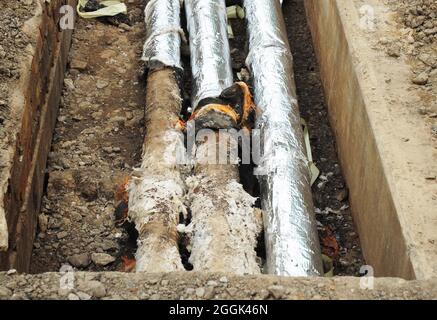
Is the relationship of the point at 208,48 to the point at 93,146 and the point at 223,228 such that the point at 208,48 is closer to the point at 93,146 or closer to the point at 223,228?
the point at 93,146

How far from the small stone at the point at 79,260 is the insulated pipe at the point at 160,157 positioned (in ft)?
1.57

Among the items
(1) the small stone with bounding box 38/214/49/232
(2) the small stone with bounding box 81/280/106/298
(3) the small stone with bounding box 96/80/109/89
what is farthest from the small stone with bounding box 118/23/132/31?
(2) the small stone with bounding box 81/280/106/298

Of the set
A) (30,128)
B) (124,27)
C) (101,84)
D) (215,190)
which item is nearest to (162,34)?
(101,84)

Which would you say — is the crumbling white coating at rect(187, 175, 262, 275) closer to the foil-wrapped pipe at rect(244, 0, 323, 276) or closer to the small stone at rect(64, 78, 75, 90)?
the foil-wrapped pipe at rect(244, 0, 323, 276)

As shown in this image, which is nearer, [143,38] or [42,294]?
[42,294]

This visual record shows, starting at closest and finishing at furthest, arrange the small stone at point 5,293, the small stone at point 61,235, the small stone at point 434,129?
the small stone at point 5,293 → the small stone at point 434,129 → the small stone at point 61,235

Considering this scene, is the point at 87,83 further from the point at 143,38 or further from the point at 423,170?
the point at 423,170

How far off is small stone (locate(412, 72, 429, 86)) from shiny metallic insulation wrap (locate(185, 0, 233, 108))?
1.60 metres

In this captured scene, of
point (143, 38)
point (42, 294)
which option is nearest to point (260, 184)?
point (42, 294)

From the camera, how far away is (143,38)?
8.14 m

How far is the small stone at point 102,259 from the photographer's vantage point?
5.81 m

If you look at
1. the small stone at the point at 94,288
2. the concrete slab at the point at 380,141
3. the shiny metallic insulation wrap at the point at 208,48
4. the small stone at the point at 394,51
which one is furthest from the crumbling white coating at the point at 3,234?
the small stone at the point at 394,51

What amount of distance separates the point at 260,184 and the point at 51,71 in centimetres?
222

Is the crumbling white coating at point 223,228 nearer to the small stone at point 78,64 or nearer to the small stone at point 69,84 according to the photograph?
the small stone at point 69,84
